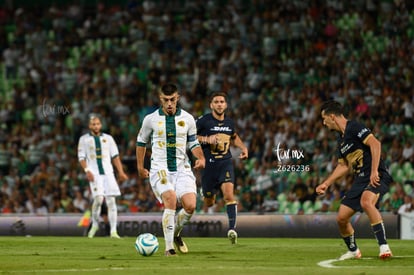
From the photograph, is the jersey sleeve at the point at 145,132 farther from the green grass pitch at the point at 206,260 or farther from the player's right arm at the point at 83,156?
the player's right arm at the point at 83,156

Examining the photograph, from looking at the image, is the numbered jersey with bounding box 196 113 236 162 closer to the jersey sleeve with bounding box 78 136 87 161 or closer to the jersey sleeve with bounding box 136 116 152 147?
the jersey sleeve with bounding box 136 116 152 147

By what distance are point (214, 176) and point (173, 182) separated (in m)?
4.03

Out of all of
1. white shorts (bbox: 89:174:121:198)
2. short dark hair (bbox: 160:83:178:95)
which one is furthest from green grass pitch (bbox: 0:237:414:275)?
white shorts (bbox: 89:174:121:198)

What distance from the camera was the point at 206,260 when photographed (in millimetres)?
13453

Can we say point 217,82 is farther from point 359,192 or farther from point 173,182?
point 359,192

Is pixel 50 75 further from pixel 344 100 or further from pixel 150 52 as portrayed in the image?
pixel 344 100

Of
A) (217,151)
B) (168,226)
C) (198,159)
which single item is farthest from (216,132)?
(168,226)

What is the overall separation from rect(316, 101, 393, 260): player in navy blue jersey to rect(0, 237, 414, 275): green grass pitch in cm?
40

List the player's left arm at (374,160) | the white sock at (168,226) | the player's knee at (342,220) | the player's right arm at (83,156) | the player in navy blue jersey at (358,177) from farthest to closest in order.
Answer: the player's right arm at (83,156) → the white sock at (168,226) → the player's knee at (342,220) → the player in navy blue jersey at (358,177) → the player's left arm at (374,160)

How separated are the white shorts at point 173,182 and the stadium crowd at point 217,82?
33.3 feet

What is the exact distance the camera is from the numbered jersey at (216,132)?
59.8 feet

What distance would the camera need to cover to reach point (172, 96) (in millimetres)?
14148

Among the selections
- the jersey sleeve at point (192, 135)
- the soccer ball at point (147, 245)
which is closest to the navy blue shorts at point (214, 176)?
the jersey sleeve at point (192, 135)

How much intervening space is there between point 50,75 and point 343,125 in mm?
21219
